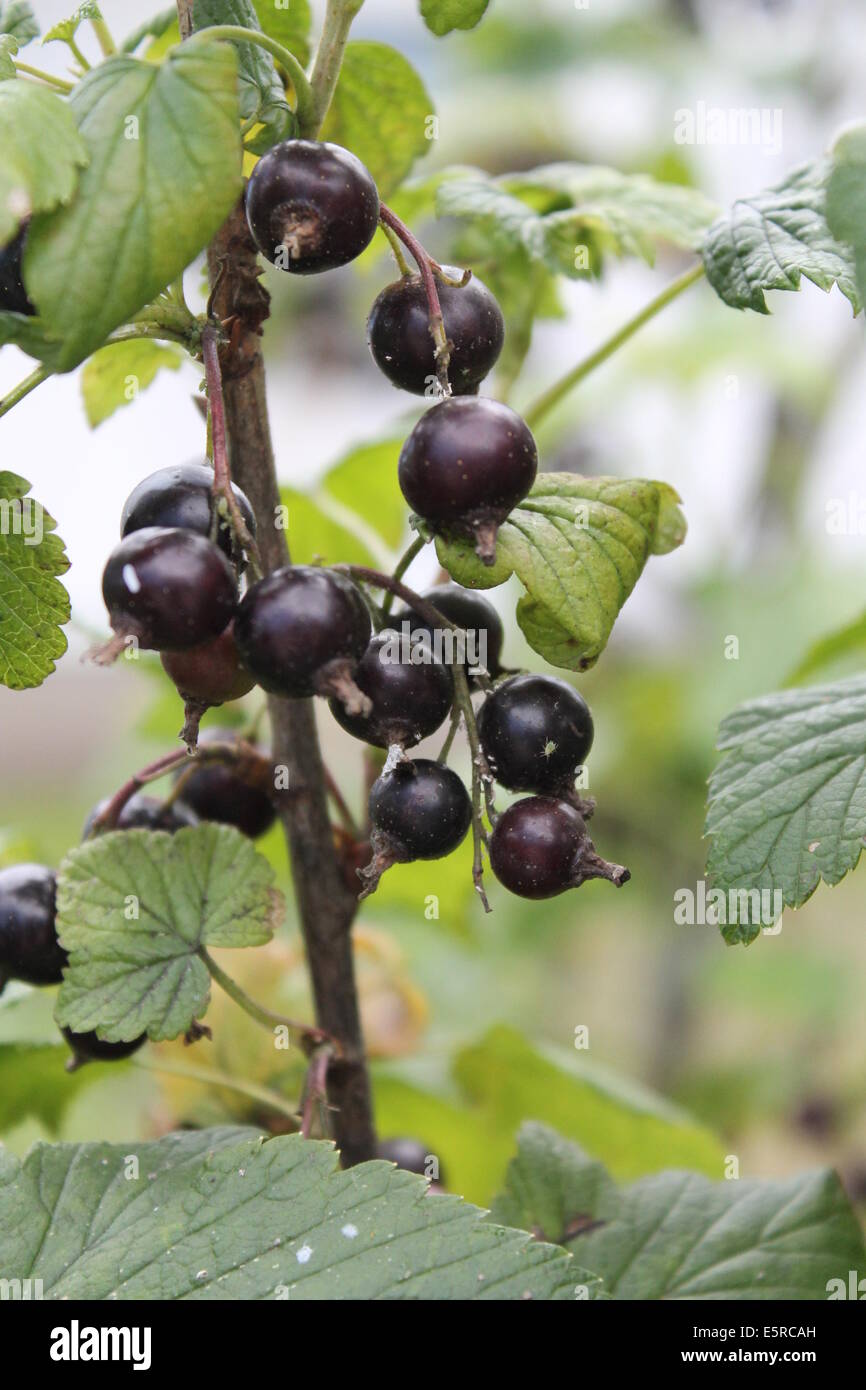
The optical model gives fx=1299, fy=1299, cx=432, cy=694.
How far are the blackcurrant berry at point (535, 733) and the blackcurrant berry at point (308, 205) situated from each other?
229mm

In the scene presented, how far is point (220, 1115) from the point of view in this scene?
39.6 inches

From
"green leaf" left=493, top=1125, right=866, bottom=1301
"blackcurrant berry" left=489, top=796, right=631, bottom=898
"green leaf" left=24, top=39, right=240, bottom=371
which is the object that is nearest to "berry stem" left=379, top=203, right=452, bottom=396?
"green leaf" left=24, top=39, right=240, bottom=371

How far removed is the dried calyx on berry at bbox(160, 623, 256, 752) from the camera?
2.01 feet

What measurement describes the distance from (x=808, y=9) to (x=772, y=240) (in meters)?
1.82

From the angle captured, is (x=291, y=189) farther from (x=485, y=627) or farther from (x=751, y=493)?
(x=751, y=493)

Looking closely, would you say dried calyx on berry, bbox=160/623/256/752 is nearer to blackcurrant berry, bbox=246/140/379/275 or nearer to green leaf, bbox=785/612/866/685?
blackcurrant berry, bbox=246/140/379/275

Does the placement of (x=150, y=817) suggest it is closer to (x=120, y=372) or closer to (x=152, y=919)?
(x=152, y=919)

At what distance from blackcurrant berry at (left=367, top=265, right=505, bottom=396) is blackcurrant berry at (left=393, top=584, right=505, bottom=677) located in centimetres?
11

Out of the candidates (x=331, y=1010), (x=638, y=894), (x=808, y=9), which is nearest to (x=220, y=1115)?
(x=331, y=1010)

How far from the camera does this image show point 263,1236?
0.66m

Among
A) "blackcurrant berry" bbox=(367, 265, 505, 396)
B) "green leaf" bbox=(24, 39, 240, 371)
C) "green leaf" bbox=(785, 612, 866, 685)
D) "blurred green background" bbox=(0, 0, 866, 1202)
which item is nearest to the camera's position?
"green leaf" bbox=(24, 39, 240, 371)

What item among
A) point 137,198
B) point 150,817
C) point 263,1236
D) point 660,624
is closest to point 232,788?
point 150,817

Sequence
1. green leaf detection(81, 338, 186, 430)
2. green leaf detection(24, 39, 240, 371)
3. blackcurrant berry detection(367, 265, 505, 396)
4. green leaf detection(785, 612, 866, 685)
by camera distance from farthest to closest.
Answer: green leaf detection(785, 612, 866, 685) < green leaf detection(81, 338, 186, 430) < blackcurrant berry detection(367, 265, 505, 396) < green leaf detection(24, 39, 240, 371)

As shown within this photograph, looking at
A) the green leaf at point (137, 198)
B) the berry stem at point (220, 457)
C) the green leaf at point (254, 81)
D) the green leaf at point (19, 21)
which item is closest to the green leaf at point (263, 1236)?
the berry stem at point (220, 457)
